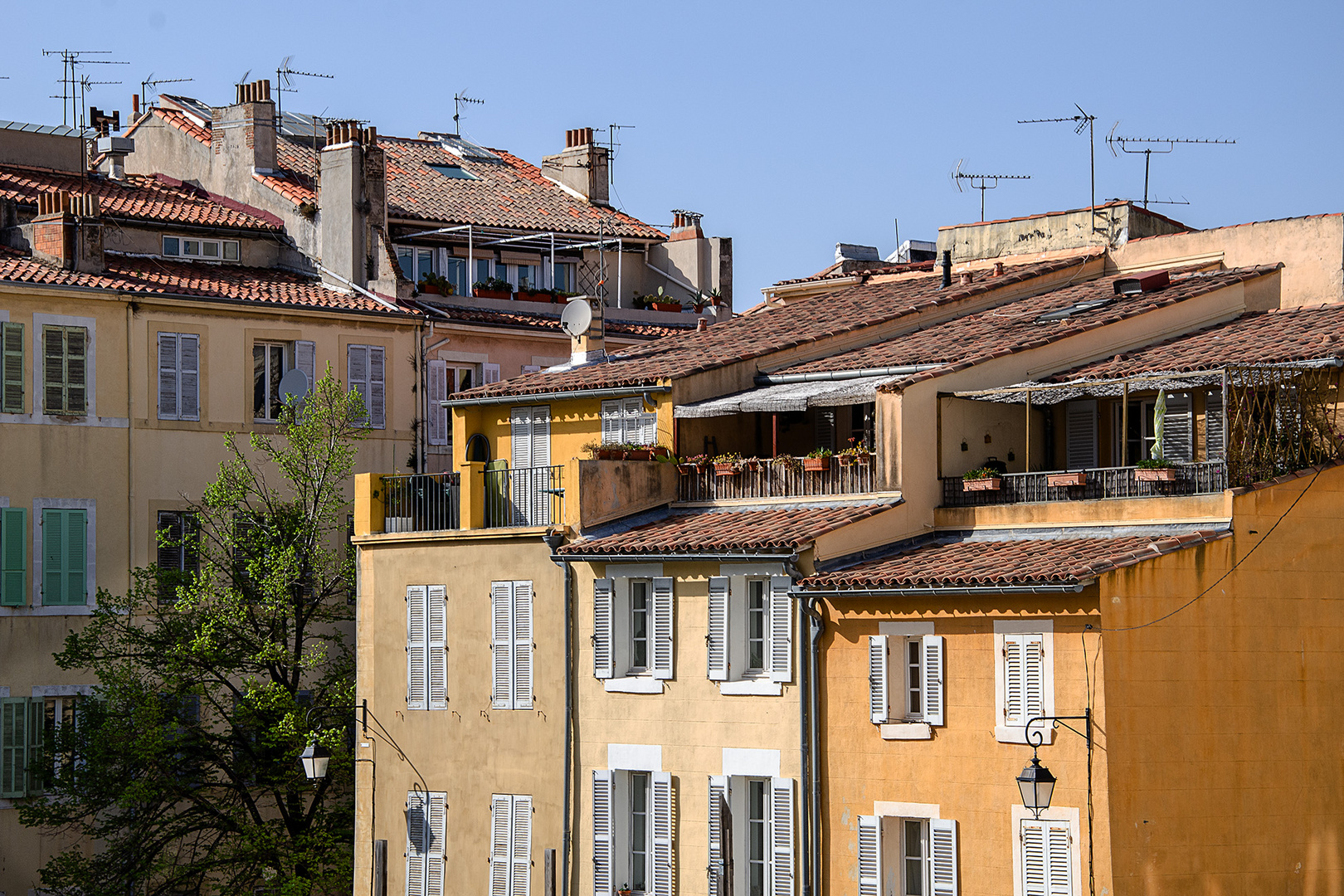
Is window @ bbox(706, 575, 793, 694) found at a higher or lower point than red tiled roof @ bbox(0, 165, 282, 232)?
lower

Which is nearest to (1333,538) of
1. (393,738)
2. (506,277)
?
(393,738)

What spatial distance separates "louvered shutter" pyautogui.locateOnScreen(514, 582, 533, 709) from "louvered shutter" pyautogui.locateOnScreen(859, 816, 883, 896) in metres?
6.82

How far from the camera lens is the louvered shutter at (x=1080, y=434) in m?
30.7

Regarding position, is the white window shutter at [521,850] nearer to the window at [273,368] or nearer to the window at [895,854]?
the window at [895,854]

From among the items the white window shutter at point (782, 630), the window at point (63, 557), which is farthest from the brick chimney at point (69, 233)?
the white window shutter at point (782, 630)

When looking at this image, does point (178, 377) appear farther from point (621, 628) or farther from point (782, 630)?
point (782, 630)

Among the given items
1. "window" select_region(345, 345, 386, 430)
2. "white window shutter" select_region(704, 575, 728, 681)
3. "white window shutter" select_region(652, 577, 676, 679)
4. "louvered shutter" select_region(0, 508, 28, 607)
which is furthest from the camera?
"window" select_region(345, 345, 386, 430)

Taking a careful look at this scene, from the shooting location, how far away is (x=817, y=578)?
1109 inches

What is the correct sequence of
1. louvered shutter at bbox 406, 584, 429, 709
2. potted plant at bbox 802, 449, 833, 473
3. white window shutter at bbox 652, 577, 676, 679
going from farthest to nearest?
louvered shutter at bbox 406, 584, 429, 709 → potted plant at bbox 802, 449, 833, 473 → white window shutter at bbox 652, 577, 676, 679

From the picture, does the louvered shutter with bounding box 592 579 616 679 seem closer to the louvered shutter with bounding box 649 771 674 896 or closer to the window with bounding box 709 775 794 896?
the louvered shutter with bounding box 649 771 674 896

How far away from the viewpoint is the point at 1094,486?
28312 millimetres

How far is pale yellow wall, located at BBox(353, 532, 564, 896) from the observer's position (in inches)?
1283

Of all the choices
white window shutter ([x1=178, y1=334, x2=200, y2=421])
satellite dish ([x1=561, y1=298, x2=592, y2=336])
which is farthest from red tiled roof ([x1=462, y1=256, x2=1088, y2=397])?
white window shutter ([x1=178, y1=334, x2=200, y2=421])

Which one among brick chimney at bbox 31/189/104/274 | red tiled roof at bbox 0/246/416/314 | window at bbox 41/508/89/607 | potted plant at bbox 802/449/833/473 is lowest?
window at bbox 41/508/89/607
